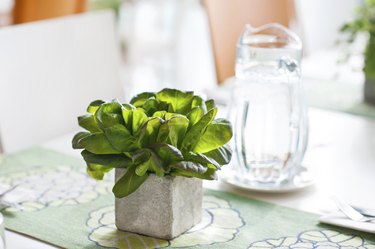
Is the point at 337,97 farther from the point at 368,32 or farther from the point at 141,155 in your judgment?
the point at 141,155

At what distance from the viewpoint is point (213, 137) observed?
3.41ft

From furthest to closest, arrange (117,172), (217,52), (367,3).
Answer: (217,52), (367,3), (117,172)

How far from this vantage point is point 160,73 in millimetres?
3760

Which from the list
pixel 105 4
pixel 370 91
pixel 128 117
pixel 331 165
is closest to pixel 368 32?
pixel 370 91

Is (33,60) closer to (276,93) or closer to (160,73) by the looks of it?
(276,93)

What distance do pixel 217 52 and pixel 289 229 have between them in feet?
3.64

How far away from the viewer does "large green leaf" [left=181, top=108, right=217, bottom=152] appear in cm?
103

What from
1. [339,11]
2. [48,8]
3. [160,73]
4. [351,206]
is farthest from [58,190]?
[160,73]

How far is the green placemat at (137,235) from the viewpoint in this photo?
3.42 ft

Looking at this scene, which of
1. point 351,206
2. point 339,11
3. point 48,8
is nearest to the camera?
point 351,206

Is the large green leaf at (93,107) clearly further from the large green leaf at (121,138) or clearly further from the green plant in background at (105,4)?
the green plant in background at (105,4)

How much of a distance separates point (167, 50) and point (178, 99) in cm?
261

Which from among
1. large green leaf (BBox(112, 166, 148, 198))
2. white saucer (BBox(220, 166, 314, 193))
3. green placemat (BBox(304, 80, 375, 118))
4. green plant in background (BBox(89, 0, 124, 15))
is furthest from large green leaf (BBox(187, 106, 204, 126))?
green plant in background (BBox(89, 0, 124, 15))

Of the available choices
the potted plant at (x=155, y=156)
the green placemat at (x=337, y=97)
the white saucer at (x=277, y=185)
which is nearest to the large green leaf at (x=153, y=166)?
the potted plant at (x=155, y=156)
